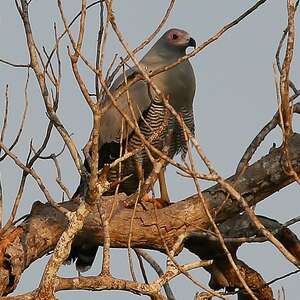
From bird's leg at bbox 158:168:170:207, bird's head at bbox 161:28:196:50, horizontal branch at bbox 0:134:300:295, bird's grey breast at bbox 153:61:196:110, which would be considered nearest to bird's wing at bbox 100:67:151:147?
bird's grey breast at bbox 153:61:196:110

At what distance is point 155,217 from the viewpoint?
225 inches

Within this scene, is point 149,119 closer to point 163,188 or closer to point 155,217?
point 163,188

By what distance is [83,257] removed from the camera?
6.90m

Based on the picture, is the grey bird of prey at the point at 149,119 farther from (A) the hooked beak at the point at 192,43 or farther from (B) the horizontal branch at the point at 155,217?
(B) the horizontal branch at the point at 155,217

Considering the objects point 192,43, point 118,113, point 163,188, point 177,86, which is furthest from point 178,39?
point 163,188

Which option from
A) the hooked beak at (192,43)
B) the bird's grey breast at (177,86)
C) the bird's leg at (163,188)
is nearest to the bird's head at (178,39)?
the hooked beak at (192,43)

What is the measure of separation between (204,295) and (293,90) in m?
1.23

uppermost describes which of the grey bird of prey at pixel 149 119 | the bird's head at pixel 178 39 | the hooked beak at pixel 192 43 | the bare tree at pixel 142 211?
the bird's head at pixel 178 39

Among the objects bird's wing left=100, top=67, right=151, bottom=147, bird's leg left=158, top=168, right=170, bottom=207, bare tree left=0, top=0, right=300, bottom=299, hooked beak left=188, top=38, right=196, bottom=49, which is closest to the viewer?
bare tree left=0, top=0, right=300, bottom=299

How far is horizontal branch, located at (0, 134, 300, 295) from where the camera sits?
5738 millimetres

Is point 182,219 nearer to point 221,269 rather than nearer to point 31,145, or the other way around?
point 221,269

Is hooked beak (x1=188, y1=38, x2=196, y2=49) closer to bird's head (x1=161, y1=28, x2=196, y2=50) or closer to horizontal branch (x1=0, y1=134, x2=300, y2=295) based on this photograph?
bird's head (x1=161, y1=28, x2=196, y2=50)

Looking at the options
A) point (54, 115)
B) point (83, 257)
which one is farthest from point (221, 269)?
point (54, 115)

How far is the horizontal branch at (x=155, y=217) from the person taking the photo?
18.8 ft
